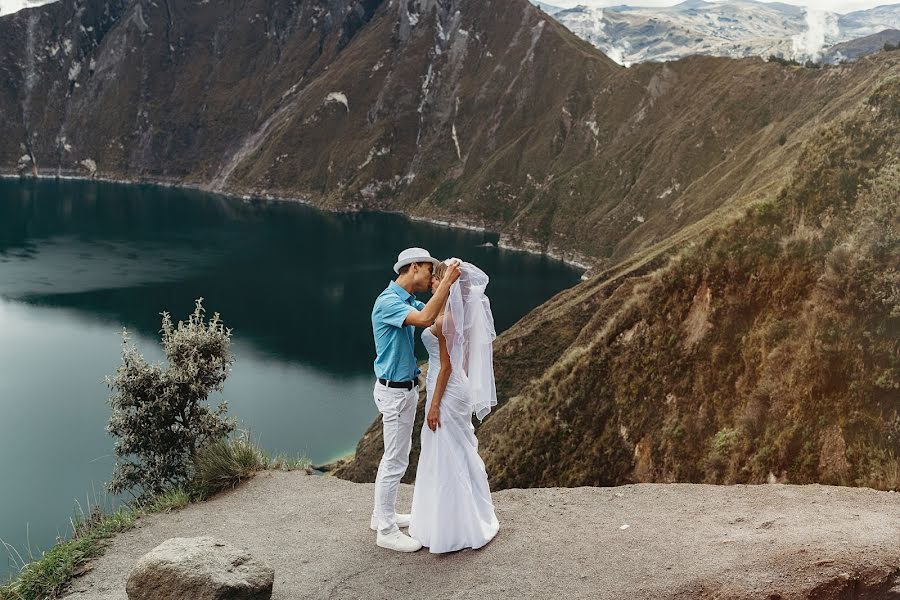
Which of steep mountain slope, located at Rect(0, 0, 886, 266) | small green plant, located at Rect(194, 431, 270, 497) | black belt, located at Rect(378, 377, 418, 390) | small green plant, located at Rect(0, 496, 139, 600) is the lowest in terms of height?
small green plant, located at Rect(0, 496, 139, 600)

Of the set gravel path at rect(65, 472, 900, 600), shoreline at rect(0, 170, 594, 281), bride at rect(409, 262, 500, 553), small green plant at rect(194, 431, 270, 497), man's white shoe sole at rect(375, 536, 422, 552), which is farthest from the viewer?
shoreline at rect(0, 170, 594, 281)

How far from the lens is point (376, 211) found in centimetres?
14650

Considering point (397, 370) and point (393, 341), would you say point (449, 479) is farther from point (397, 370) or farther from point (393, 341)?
point (393, 341)

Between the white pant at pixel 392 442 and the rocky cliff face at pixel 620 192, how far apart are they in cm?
679

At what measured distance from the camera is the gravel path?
766cm

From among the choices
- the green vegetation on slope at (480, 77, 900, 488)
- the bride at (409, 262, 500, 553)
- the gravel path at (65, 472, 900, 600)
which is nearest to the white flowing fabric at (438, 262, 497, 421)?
the bride at (409, 262, 500, 553)

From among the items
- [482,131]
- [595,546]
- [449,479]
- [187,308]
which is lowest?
[187,308]

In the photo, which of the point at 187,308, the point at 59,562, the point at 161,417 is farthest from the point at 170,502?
the point at 187,308

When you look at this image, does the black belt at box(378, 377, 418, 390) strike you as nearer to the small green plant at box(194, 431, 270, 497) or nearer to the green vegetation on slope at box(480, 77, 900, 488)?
the small green plant at box(194, 431, 270, 497)

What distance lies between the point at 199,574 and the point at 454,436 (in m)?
3.25

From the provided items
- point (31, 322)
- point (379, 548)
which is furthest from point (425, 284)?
point (31, 322)

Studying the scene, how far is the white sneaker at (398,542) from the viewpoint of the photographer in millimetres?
9531

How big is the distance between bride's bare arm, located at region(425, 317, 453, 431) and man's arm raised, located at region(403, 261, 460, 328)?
371 mm

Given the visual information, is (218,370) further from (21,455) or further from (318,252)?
(318,252)
